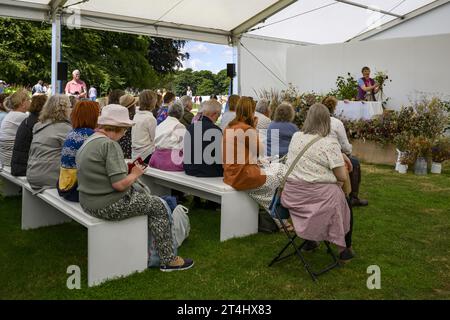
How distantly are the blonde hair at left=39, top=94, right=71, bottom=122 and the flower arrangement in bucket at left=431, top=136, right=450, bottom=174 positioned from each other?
5936 millimetres

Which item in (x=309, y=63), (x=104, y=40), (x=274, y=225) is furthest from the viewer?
(x=104, y=40)

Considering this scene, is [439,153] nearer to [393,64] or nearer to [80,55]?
[393,64]

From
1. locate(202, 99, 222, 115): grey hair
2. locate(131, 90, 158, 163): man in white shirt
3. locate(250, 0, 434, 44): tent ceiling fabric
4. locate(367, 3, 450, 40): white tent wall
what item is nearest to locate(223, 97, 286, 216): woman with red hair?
locate(202, 99, 222, 115): grey hair

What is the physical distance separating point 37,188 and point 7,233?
22.5 inches

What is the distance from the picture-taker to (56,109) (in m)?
3.81

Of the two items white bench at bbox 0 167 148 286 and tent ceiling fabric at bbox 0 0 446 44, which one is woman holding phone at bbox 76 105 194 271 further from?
tent ceiling fabric at bbox 0 0 446 44

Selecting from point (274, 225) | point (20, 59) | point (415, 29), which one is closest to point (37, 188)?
point (274, 225)

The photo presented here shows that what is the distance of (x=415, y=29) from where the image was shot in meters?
12.2

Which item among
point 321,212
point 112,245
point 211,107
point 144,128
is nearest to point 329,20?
point 144,128

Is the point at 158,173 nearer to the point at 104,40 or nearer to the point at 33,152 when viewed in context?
the point at 33,152

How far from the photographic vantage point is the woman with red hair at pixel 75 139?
10.8 ft

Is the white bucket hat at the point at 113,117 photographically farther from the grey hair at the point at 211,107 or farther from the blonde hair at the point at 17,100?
the blonde hair at the point at 17,100

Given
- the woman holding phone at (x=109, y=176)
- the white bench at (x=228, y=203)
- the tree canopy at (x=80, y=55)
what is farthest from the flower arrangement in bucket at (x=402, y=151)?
the tree canopy at (x=80, y=55)

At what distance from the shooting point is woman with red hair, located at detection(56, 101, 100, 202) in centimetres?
330
